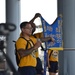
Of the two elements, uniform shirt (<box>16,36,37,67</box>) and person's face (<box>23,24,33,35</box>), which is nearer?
uniform shirt (<box>16,36,37,67</box>)

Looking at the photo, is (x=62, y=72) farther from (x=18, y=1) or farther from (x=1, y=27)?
(x=18, y=1)

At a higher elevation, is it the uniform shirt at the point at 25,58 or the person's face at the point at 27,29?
the person's face at the point at 27,29

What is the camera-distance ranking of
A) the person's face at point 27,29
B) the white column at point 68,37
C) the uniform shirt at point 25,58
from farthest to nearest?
the white column at point 68,37 < the person's face at point 27,29 < the uniform shirt at point 25,58

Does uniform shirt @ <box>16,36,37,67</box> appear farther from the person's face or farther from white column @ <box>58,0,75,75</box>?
white column @ <box>58,0,75,75</box>

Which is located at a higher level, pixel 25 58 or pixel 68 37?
pixel 68 37

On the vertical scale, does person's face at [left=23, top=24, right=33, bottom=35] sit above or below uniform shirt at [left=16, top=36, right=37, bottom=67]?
above

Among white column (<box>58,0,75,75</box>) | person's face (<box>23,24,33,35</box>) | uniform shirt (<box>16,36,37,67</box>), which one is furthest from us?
white column (<box>58,0,75,75</box>)

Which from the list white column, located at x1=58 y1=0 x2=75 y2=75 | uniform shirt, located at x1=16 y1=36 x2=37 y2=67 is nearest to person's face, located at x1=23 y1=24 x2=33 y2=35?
uniform shirt, located at x1=16 y1=36 x2=37 y2=67

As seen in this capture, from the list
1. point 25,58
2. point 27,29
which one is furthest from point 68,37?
point 25,58

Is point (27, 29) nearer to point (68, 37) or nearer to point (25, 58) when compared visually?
point (25, 58)

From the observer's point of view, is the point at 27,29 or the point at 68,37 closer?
the point at 27,29

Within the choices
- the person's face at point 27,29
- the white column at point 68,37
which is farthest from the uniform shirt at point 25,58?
the white column at point 68,37

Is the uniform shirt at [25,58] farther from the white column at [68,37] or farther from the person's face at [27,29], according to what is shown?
the white column at [68,37]

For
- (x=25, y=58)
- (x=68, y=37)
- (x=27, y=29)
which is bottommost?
(x=25, y=58)
